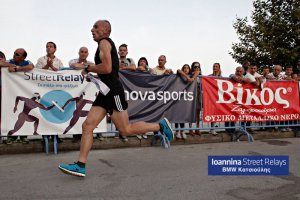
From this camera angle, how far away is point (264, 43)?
65.5ft

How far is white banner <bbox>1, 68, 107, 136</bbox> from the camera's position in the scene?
554cm

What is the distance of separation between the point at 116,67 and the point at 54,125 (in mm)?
2500

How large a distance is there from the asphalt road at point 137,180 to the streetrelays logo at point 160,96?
154 centimetres

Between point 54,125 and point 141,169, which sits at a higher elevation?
point 54,125

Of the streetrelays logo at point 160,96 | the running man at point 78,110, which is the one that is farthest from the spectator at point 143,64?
the running man at point 78,110

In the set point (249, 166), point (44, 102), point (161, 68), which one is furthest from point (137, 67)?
point (249, 166)

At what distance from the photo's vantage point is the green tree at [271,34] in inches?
768

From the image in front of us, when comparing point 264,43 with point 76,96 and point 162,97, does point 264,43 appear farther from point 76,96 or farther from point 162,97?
point 76,96

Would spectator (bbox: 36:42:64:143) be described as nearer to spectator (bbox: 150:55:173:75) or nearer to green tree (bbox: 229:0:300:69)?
spectator (bbox: 150:55:173:75)

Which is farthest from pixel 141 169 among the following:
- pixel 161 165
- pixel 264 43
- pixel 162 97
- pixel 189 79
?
pixel 264 43

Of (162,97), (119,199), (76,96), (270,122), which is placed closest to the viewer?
(119,199)

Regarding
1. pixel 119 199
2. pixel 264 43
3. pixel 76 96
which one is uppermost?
pixel 264 43

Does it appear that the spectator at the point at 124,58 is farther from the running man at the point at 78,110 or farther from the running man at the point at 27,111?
the running man at the point at 27,111

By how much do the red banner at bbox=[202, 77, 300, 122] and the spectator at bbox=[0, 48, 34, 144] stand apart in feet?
13.1
